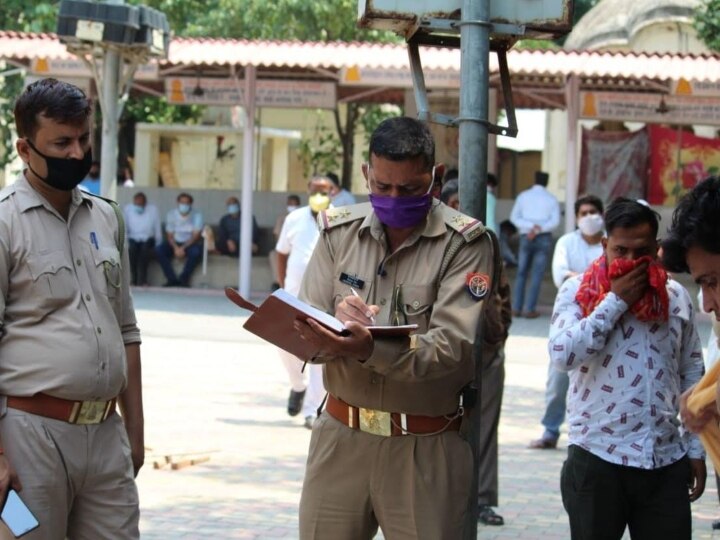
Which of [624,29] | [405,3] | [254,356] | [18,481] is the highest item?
[624,29]

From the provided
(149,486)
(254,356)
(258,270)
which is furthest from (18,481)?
(258,270)

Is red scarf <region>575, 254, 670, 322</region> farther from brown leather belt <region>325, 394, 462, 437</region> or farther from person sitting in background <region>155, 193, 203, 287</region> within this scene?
person sitting in background <region>155, 193, 203, 287</region>

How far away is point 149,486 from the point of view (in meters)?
8.72

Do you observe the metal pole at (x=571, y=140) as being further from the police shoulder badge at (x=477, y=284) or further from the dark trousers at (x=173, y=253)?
the police shoulder badge at (x=477, y=284)

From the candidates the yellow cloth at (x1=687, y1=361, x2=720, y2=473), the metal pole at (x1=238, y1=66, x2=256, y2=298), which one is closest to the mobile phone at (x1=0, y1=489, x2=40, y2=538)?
the yellow cloth at (x1=687, y1=361, x2=720, y2=473)

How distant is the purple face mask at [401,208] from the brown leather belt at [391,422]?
0.59 meters

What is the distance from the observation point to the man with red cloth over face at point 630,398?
5055mm

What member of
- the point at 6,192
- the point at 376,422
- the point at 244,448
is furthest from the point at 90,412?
the point at 244,448

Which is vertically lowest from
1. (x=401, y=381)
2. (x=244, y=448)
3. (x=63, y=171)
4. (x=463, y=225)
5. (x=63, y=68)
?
(x=244, y=448)

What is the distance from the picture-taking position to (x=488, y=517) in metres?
7.81

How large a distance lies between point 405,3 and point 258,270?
18371mm

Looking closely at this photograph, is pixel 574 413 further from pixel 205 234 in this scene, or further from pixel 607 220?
pixel 205 234

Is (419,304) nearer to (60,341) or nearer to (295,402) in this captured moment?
(60,341)

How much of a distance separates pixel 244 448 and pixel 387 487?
5750 mm
